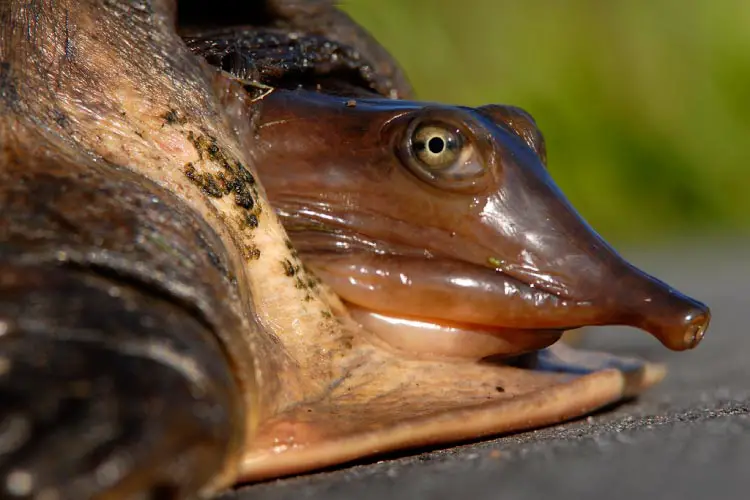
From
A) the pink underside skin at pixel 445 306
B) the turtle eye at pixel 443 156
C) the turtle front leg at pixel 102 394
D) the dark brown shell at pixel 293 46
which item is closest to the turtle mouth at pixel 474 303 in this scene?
the pink underside skin at pixel 445 306

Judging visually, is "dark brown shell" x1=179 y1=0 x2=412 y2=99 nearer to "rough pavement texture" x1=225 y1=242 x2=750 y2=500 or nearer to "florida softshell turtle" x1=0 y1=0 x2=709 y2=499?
"florida softshell turtle" x1=0 y1=0 x2=709 y2=499

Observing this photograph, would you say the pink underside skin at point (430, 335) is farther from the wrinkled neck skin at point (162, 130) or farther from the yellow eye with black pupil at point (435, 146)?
the yellow eye with black pupil at point (435, 146)

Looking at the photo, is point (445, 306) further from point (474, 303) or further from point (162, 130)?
point (162, 130)

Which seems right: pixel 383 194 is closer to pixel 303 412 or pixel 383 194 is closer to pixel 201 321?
pixel 303 412

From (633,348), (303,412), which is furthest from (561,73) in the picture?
(303,412)

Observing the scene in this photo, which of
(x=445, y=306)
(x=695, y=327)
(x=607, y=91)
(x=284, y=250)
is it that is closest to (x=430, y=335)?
(x=445, y=306)

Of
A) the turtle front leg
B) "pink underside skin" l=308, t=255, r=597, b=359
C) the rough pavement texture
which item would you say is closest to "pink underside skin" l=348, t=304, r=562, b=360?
"pink underside skin" l=308, t=255, r=597, b=359
